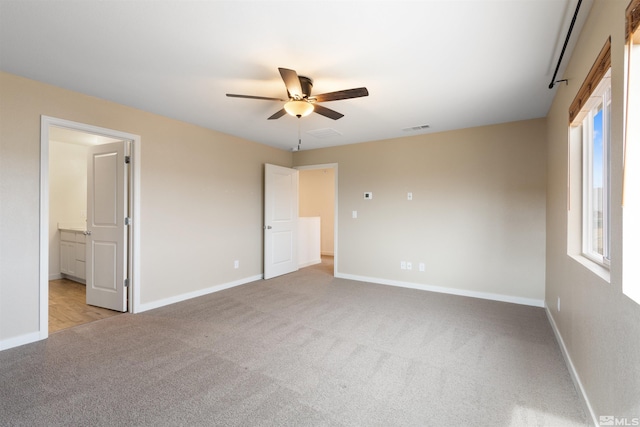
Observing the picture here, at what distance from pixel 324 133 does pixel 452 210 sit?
88.3 inches

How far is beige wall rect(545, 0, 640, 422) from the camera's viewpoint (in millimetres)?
1228

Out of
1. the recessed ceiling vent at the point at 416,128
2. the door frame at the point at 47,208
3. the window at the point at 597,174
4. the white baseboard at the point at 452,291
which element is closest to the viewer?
the window at the point at 597,174

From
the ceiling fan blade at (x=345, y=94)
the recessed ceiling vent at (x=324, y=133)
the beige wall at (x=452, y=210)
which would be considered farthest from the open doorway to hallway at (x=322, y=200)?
the ceiling fan blade at (x=345, y=94)

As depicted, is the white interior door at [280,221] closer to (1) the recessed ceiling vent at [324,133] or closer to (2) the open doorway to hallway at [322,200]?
(1) the recessed ceiling vent at [324,133]

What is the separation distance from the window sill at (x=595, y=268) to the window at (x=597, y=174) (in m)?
0.03

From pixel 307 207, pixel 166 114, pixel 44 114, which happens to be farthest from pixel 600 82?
pixel 307 207

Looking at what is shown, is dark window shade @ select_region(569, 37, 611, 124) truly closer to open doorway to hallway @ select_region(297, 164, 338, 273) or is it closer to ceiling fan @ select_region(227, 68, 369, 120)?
ceiling fan @ select_region(227, 68, 369, 120)

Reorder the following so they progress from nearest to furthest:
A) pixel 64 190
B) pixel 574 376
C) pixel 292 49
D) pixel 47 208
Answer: pixel 574 376 < pixel 292 49 < pixel 47 208 < pixel 64 190

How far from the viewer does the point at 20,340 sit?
2.56m

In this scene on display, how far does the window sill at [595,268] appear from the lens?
153 cm

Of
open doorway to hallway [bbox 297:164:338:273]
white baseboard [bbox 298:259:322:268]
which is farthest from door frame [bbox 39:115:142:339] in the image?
open doorway to hallway [bbox 297:164:338:273]

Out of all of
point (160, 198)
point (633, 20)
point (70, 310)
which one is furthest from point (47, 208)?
point (633, 20)

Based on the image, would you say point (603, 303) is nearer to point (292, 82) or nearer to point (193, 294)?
point (292, 82)

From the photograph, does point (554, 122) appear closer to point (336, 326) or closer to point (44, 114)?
point (336, 326)
